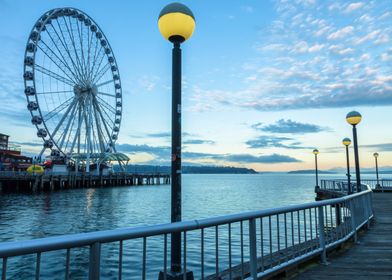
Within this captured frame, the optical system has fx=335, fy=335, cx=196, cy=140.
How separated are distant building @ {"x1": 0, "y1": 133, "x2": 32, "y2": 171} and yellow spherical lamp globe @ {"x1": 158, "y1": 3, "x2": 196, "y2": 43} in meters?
79.9

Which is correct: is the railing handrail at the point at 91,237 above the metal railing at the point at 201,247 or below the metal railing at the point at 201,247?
above

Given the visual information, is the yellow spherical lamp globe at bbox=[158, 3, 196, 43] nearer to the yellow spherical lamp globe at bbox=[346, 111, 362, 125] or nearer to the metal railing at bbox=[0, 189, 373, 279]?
the metal railing at bbox=[0, 189, 373, 279]

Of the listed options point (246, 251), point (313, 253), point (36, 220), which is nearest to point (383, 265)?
point (313, 253)

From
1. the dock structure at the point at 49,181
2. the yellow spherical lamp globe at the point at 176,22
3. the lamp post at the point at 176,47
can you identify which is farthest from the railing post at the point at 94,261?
the dock structure at the point at 49,181

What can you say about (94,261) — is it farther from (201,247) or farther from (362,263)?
(362,263)

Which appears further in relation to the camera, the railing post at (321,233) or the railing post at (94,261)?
the railing post at (321,233)

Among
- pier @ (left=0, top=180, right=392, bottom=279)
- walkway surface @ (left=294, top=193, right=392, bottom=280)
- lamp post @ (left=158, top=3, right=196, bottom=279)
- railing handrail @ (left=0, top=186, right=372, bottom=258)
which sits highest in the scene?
lamp post @ (left=158, top=3, right=196, bottom=279)

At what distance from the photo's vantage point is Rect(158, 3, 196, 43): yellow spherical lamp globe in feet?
14.1

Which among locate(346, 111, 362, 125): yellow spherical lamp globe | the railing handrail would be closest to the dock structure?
locate(346, 111, 362, 125): yellow spherical lamp globe

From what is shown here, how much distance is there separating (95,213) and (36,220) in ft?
17.5

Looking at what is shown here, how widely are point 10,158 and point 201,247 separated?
294ft

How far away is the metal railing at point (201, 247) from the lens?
2568 millimetres

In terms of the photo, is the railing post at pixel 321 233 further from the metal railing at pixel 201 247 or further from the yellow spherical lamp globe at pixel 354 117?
the yellow spherical lamp globe at pixel 354 117

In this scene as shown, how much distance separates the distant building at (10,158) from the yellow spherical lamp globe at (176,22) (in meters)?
79.9
